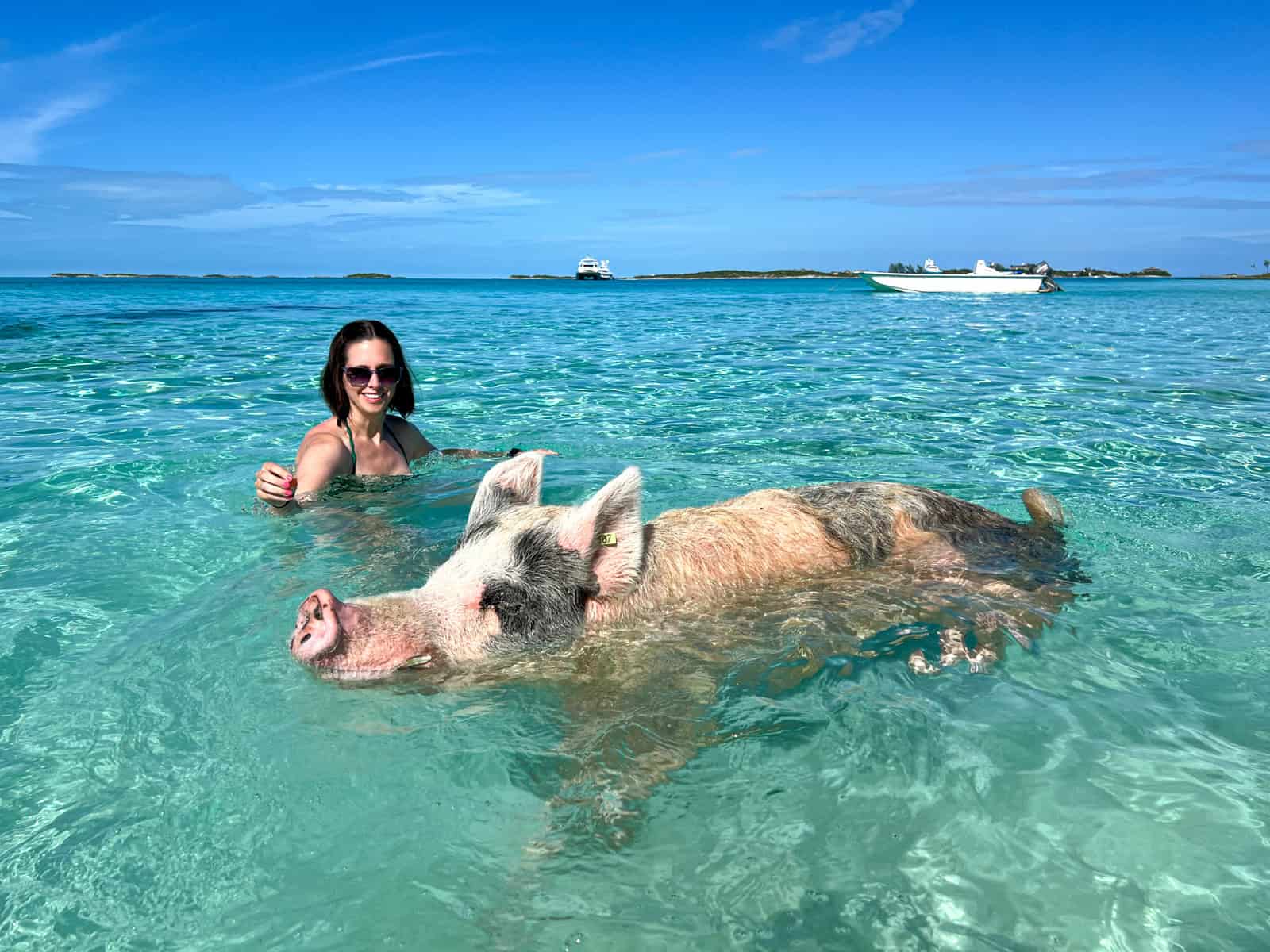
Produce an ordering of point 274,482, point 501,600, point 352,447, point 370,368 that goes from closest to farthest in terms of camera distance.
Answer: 1. point 501,600
2. point 274,482
3. point 370,368
4. point 352,447

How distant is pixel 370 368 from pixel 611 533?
154 inches

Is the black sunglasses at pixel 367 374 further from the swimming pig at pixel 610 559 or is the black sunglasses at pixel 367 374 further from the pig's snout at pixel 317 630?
the pig's snout at pixel 317 630

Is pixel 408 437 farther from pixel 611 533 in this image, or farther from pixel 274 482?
pixel 611 533

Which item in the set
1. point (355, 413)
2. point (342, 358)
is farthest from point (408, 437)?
point (342, 358)

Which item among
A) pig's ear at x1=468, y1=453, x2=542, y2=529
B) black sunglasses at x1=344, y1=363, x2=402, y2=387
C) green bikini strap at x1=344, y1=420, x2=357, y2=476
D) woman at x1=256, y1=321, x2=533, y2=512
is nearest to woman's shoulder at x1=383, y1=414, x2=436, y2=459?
woman at x1=256, y1=321, x2=533, y2=512

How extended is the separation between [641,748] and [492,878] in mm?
867

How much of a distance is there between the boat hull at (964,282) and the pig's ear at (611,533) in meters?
67.3

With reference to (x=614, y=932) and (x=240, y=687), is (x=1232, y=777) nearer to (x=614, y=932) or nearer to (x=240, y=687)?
(x=614, y=932)

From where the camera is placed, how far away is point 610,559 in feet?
Answer: 13.8

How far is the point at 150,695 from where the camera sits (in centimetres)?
404

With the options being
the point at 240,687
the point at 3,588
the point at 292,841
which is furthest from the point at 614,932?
the point at 3,588

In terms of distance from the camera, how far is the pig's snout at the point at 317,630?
3395 millimetres

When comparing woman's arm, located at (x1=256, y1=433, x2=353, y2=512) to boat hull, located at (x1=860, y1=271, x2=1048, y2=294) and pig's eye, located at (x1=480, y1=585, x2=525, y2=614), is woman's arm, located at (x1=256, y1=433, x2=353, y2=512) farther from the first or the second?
boat hull, located at (x1=860, y1=271, x2=1048, y2=294)

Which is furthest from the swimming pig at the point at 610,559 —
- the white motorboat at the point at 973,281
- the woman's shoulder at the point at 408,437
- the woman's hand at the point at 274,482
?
the white motorboat at the point at 973,281
